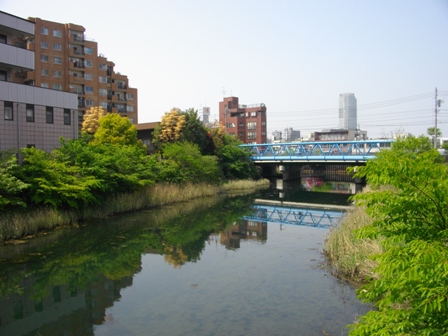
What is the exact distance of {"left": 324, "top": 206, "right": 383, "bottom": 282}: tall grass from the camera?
40.8 feet

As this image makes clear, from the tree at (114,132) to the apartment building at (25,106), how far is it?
6124mm

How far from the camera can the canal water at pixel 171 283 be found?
9.88 meters

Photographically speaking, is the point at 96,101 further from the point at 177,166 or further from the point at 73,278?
the point at 73,278

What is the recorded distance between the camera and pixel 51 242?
1795cm

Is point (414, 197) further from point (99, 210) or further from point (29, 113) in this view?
point (29, 113)

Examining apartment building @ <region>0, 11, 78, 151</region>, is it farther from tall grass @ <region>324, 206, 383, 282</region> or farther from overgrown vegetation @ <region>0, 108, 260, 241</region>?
tall grass @ <region>324, 206, 383, 282</region>

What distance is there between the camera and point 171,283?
13086 millimetres

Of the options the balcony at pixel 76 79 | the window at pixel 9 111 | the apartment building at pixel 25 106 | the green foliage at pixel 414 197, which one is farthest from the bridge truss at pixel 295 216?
the balcony at pixel 76 79

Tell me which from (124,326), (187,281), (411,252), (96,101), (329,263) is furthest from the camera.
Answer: (96,101)

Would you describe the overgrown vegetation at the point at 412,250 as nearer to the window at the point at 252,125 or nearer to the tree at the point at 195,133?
the tree at the point at 195,133

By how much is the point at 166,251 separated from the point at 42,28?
4552 cm

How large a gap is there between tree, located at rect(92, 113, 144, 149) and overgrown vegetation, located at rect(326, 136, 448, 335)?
98.4 ft

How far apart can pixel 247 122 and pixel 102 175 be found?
7051 cm

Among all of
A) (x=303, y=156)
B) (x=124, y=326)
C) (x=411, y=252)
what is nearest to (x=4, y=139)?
(x=124, y=326)
